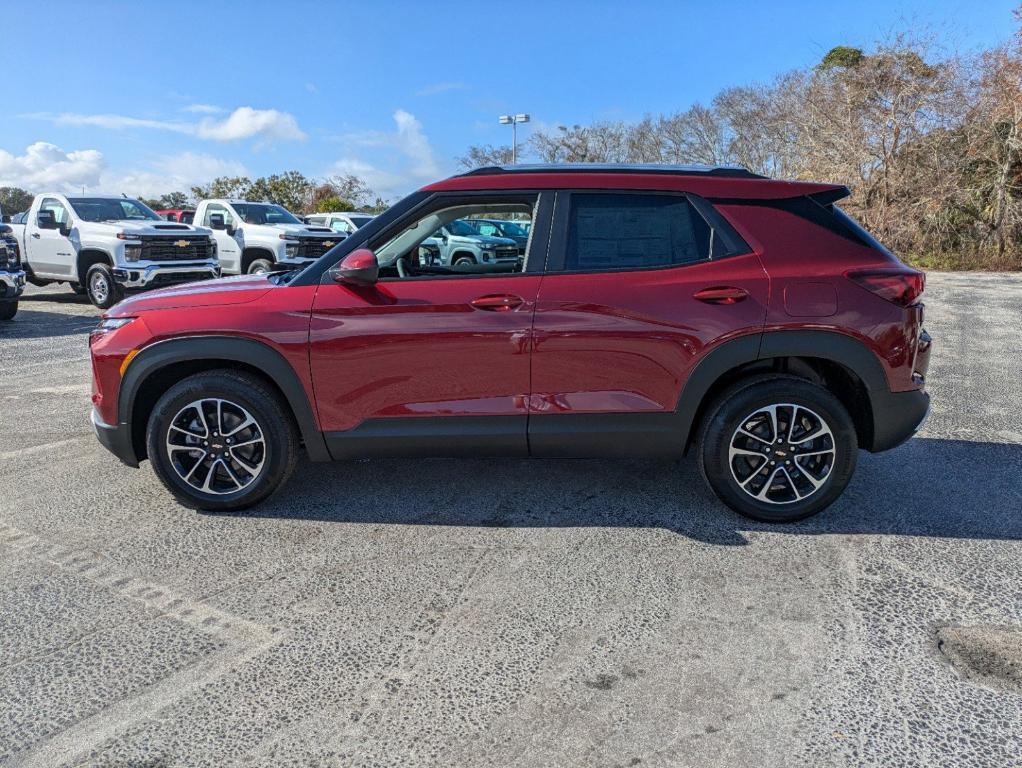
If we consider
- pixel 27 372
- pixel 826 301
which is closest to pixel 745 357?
pixel 826 301

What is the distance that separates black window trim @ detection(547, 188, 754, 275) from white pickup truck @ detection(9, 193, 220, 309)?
1130cm

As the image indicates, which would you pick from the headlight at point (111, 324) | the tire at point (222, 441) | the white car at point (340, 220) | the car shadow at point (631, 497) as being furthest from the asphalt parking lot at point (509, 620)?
the white car at point (340, 220)

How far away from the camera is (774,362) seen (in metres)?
3.85

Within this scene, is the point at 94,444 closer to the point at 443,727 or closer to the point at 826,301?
the point at 443,727

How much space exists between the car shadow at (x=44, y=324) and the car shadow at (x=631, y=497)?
8.11 metres

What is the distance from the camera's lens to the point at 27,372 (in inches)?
305

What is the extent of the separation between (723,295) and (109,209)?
1372 centimetres

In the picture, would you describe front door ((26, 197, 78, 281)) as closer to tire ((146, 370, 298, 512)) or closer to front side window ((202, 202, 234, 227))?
front side window ((202, 202, 234, 227))

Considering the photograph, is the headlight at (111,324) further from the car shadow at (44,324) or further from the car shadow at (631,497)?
the car shadow at (44,324)

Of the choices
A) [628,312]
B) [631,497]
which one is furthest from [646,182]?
[631,497]

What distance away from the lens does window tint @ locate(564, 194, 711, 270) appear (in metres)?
3.69

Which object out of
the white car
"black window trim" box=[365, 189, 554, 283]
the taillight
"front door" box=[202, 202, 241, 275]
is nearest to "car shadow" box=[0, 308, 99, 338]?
"front door" box=[202, 202, 241, 275]

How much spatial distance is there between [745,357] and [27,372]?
298 inches

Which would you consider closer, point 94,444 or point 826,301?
point 826,301
